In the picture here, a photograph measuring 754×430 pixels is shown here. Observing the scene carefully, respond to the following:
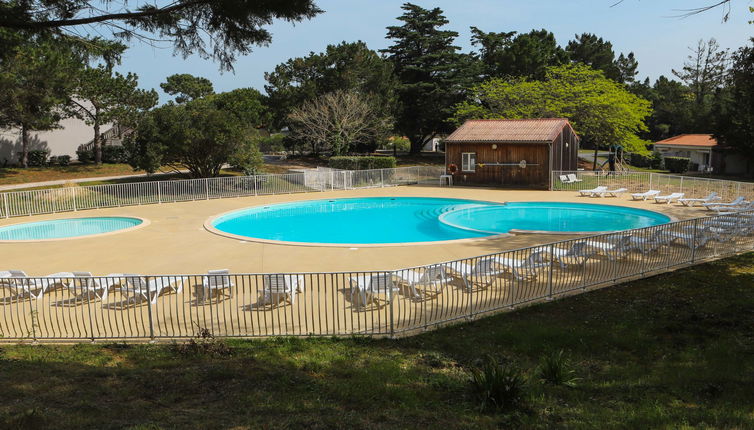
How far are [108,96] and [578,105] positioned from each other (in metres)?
28.9

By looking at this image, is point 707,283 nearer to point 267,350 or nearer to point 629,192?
point 267,350

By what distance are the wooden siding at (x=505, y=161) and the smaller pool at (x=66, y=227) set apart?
54.6 feet

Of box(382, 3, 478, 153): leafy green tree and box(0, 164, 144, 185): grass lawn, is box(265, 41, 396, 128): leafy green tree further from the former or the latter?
box(0, 164, 144, 185): grass lawn

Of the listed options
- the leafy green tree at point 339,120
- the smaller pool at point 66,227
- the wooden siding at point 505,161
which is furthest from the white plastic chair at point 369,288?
the leafy green tree at point 339,120

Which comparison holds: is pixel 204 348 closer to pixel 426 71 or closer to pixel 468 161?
pixel 468 161

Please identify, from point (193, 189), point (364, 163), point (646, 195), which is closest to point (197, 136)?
point (193, 189)

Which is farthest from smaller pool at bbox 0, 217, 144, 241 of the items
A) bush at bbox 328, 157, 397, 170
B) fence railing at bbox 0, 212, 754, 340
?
bush at bbox 328, 157, 397, 170

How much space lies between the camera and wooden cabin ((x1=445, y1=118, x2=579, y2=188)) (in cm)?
2797

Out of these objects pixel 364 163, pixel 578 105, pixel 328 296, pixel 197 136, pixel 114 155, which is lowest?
pixel 328 296

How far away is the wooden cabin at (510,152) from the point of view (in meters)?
28.0

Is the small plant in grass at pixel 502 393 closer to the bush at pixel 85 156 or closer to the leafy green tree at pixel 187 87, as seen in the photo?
the bush at pixel 85 156

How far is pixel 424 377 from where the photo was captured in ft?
20.9

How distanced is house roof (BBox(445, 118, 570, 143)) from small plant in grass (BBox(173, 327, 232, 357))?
22.8 m

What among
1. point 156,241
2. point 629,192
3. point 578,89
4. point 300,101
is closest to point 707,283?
point 156,241
